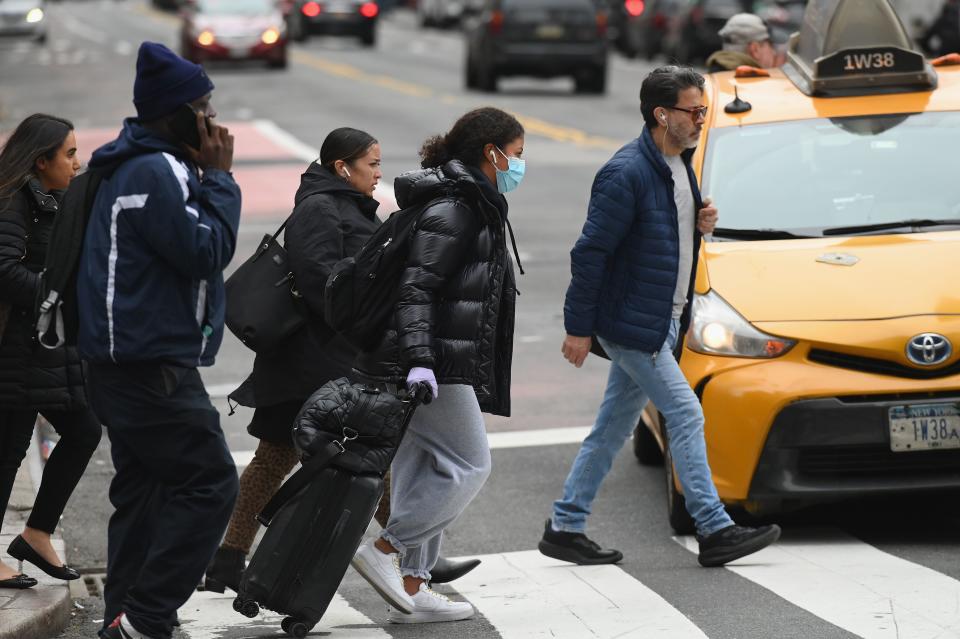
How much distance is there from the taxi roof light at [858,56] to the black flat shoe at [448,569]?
289cm

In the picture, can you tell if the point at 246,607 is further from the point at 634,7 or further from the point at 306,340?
the point at 634,7

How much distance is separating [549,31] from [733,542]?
2508 centimetres

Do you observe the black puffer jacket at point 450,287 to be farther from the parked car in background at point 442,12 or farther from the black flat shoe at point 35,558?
the parked car in background at point 442,12

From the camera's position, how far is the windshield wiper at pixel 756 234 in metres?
7.57

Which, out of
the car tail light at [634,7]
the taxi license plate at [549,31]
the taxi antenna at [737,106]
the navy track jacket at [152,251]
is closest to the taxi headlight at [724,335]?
the taxi antenna at [737,106]

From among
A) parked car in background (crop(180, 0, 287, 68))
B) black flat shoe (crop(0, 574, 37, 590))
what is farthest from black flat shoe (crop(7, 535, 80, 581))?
parked car in background (crop(180, 0, 287, 68))

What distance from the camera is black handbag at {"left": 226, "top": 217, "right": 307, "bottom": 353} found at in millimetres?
6410

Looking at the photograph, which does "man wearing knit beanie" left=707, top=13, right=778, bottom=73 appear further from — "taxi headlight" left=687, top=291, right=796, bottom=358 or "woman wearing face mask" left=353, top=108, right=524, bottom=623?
"woman wearing face mask" left=353, top=108, right=524, bottom=623

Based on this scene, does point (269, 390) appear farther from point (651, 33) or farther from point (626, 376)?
point (651, 33)

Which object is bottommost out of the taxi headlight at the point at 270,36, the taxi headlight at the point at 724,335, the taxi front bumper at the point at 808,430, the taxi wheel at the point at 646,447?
the taxi headlight at the point at 270,36

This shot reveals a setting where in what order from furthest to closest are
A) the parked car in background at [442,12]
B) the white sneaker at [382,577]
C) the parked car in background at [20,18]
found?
the parked car in background at [442,12]
the parked car in background at [20,18]
the white sneaker at [382,577]

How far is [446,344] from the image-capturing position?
19.5ft

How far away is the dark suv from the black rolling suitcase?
25775 mm

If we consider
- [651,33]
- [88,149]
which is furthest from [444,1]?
[88,149]
